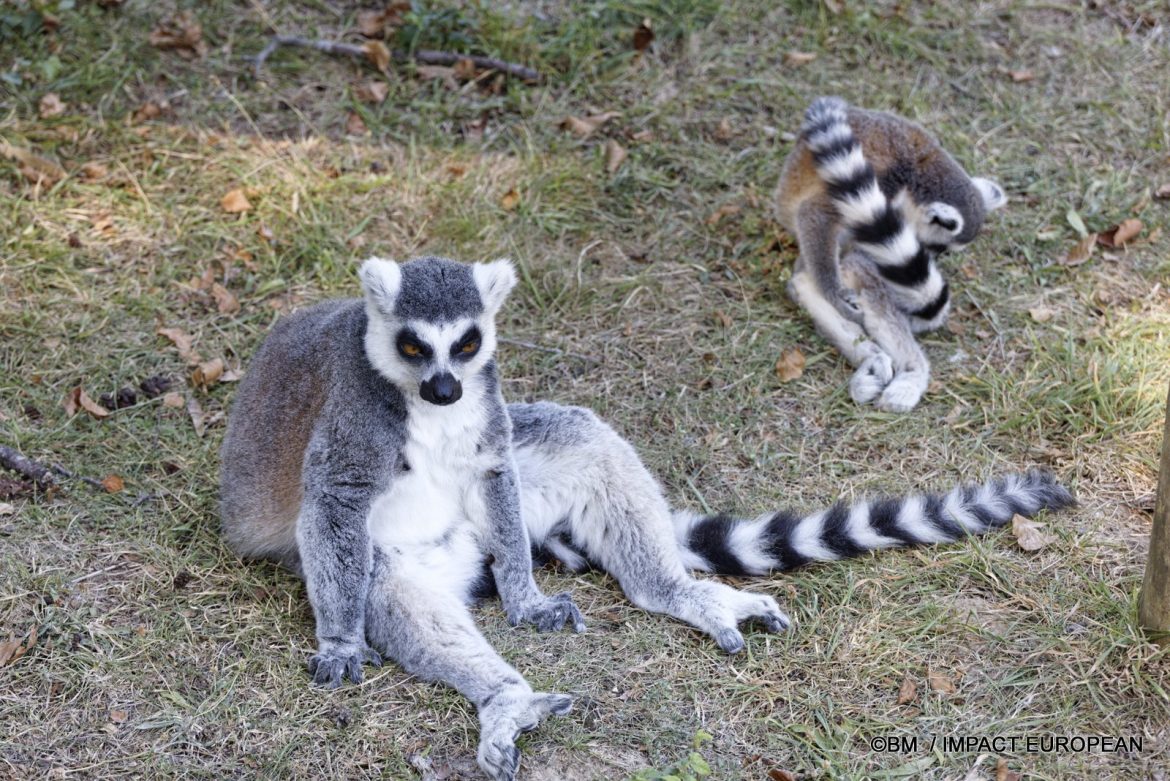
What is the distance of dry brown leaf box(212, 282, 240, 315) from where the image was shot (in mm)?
5789

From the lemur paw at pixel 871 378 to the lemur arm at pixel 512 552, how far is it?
1879 mm

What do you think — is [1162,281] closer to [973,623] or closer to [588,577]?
[973,623]

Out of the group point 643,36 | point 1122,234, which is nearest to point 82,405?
point 643,36

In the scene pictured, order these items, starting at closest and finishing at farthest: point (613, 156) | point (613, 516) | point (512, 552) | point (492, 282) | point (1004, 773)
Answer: point (1004, 773) < point (492, 282) < point (512, 552) < point (613, 516) < point (613, 156)

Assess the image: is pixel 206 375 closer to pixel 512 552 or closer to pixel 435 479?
pixel 435 479

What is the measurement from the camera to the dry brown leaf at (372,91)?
22.5 feet

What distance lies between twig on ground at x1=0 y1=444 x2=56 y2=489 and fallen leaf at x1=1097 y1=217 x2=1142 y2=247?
5088 millimetres

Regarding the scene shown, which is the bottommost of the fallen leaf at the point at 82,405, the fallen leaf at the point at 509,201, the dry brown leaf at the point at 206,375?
the fallen leaf at the point at 82,405

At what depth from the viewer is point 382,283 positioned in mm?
3852

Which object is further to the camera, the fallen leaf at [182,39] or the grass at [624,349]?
the fallen leaf at [182,39]

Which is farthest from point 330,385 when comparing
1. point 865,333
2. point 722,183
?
point 722,183

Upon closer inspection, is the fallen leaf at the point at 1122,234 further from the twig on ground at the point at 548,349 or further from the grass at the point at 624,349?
the twig on ground at the point at 548,349

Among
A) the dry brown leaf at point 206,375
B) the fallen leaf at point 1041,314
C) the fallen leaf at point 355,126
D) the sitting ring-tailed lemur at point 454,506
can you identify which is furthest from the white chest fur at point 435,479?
the fallen leaf at point 355,126

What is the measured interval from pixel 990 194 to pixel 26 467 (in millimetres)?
4642
